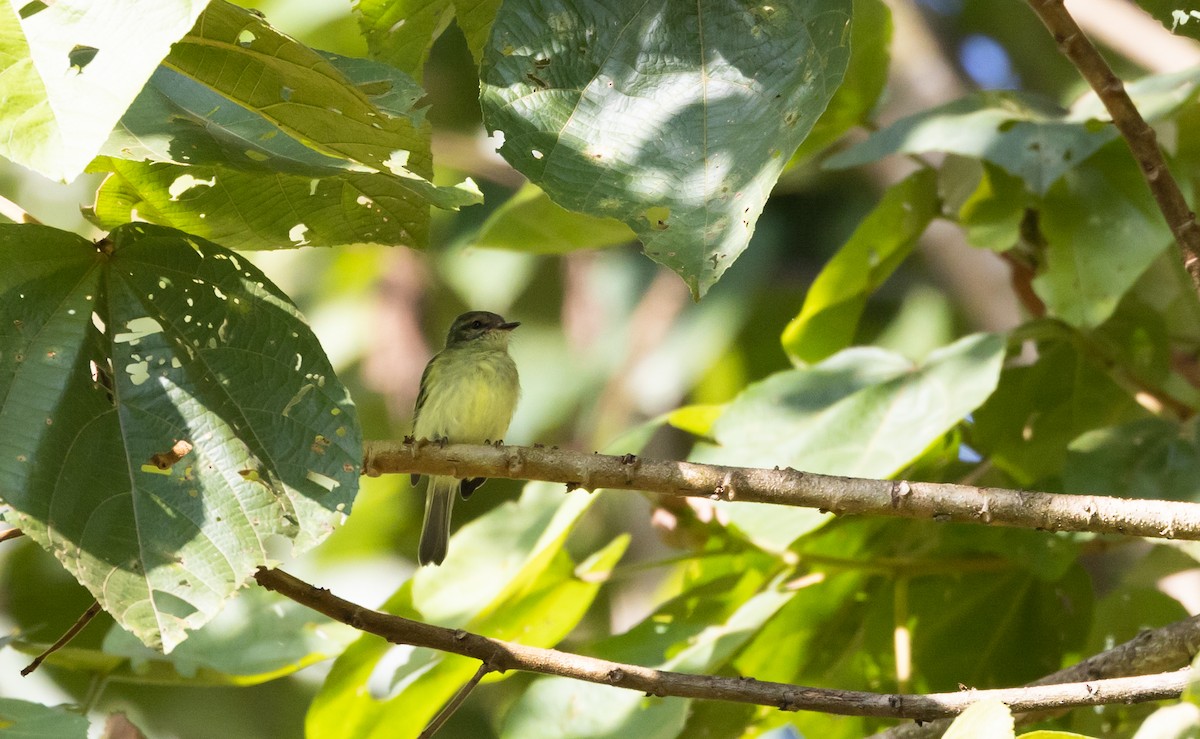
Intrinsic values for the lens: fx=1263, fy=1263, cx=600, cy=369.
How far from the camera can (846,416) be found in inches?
127

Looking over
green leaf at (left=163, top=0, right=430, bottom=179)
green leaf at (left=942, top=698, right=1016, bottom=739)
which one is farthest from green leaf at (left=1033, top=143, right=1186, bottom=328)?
green leaf at (left=163, top=0, right=430, bottom=179)

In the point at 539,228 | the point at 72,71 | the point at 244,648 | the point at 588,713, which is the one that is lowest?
the point at 244,648

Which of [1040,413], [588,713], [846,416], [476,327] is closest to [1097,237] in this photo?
[1040,413]

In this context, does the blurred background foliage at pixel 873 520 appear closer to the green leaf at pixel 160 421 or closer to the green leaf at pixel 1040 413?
the green leaf at pixel 1040 413

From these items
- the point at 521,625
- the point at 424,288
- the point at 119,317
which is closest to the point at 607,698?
the point at 521,625

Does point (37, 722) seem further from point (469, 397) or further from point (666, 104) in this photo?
point (469, 397)

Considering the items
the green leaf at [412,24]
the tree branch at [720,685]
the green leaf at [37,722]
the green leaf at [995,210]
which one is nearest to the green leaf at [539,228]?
the green leaf at [995,210]

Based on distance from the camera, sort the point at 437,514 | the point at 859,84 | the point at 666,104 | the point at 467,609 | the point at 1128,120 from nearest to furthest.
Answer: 1. the point at 666,104
2. the point at 1128,120
3. the point at 467,609
4. the point at 859,84
5. the point at 437,514

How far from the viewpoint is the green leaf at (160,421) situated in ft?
6.79

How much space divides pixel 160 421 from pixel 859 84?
8.50ft

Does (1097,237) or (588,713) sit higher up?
(1097,237)

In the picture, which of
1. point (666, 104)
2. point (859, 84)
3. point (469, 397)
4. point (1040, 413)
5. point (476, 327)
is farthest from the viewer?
point (476, 327)

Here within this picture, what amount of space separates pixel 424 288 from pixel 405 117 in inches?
206

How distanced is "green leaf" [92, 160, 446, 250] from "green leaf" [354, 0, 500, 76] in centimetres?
33
